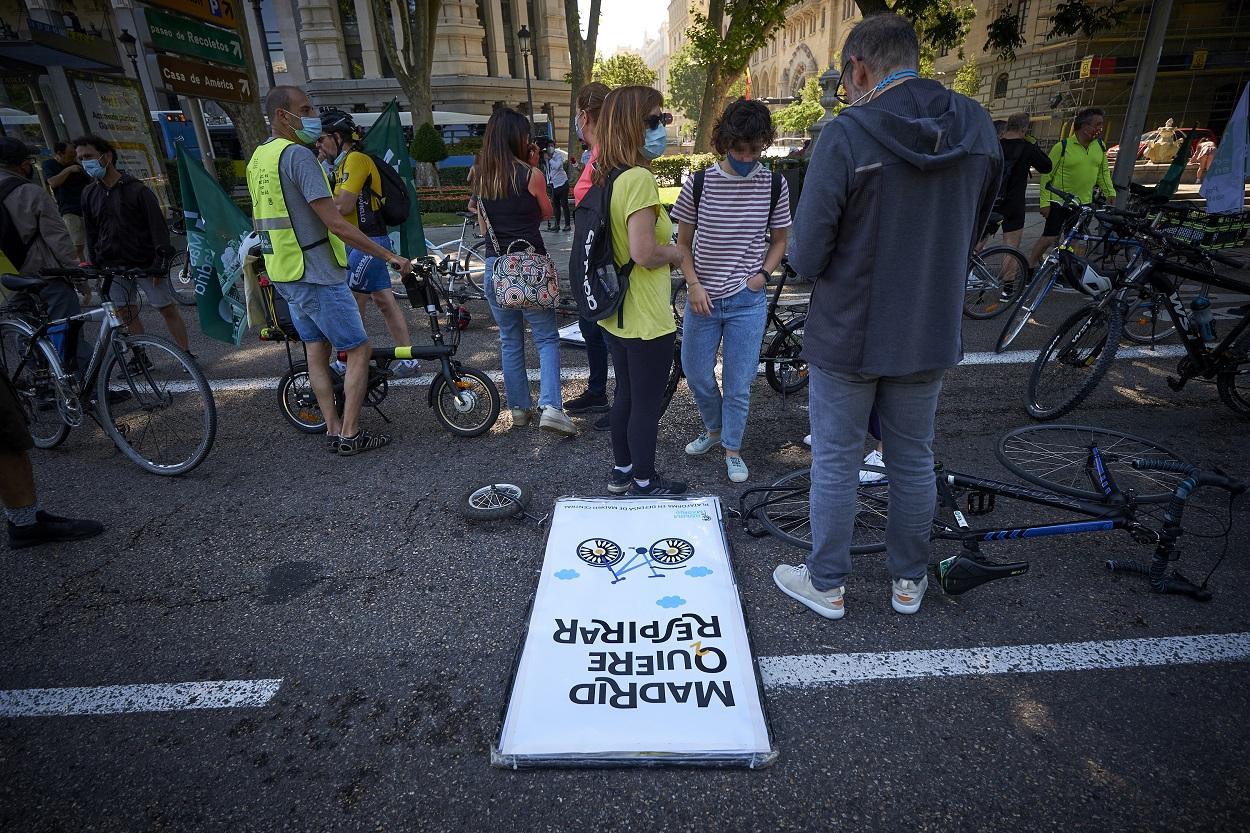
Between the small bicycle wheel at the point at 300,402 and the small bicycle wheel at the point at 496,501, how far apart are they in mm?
1798

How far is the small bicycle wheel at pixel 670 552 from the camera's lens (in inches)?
116

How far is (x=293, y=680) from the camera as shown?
8.00 ft

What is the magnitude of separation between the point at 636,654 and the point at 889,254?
1722mm

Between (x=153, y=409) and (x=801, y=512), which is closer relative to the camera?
(x=801, y=512)

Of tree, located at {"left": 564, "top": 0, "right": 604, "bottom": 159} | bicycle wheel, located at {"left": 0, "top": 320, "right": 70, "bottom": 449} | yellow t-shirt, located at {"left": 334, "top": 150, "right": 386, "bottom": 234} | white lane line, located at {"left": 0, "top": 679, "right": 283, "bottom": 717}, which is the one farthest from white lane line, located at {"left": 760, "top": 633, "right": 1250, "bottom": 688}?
tree, located at {"left": 564, "top": 0, "right": 604, "bottom": 159}

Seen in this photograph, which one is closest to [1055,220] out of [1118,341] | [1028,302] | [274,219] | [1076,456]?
[1028,302]

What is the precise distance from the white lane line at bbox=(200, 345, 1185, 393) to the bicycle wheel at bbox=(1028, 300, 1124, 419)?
1090 mm

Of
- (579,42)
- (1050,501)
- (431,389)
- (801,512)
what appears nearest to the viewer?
(1050,501)

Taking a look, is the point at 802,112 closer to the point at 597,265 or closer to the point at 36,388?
the point at 597,265

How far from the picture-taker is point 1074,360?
4512 mm

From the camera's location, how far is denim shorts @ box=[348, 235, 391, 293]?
5332 millimetres

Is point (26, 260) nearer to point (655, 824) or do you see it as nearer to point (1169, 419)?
point (655, 824)

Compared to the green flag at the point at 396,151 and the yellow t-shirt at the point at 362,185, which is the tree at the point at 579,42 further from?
the yellow t-shirt at the point at 362,185

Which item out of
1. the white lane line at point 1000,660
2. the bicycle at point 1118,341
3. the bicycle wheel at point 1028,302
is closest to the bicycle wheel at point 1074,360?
the bicycle at point 1118,341
